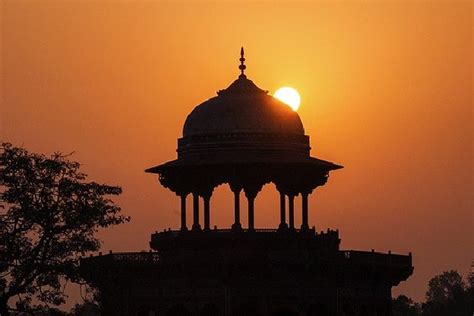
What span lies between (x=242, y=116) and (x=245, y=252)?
7873mm

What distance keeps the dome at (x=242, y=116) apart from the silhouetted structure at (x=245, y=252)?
0.05 metres

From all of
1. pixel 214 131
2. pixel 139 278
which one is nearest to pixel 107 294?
pixel 139 278

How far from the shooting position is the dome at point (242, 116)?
127m

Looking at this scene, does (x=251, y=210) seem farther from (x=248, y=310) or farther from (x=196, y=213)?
(x=248, y=310)

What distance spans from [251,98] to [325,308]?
12.1 m

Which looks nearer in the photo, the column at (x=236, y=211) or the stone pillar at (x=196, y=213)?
the column at (x=236, y=211)

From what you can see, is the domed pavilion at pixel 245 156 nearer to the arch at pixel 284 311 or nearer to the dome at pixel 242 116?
the dome at pixel 242 116

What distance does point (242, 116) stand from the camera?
418ft

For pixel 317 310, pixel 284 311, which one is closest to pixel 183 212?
pixel 284 311

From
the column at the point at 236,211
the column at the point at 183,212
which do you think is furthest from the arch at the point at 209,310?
the column at the point at 183,212

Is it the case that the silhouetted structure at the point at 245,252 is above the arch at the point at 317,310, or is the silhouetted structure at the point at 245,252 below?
above

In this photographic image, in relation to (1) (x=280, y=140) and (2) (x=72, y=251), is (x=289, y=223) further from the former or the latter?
(2) (x=72, y=251)

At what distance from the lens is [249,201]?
126000 millimetres

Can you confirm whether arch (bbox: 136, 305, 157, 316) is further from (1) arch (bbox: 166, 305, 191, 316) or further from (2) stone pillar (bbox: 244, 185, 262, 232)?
(2) stone pillar (bbox: 244, 185, 262, 232)
